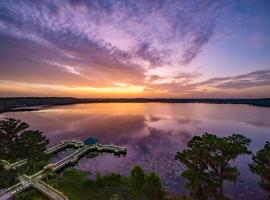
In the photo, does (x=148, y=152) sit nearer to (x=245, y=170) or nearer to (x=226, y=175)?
(x=245, y=170)

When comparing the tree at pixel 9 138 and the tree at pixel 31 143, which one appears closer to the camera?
the tree at pixel 9 138

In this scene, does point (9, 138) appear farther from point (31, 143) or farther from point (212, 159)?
point (212, 159)

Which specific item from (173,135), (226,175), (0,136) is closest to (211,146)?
(226,175)

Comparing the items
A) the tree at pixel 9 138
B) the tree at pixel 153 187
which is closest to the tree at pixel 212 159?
the tree at pixel 153 187

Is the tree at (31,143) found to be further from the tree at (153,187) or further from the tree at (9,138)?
the tree at (153,187)

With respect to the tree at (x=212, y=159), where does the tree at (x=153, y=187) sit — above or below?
below

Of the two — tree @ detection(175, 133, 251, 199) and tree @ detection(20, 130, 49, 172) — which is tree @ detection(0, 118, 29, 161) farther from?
tree @ detection(175, 133, 251, 199)
